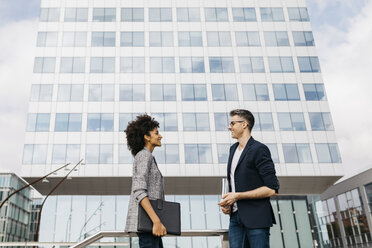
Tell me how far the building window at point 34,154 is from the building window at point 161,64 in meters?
10.6

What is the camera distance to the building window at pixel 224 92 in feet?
95.8

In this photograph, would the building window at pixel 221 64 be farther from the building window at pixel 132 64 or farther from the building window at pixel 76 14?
the building window at pixel 76 14

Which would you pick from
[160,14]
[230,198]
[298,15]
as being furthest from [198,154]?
[230,198]

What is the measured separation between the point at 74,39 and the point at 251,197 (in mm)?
30083

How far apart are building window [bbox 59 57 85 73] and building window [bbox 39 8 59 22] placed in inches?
162

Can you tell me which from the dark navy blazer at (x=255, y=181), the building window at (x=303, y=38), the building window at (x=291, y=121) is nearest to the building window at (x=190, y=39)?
the building window at (x=303, y=38)

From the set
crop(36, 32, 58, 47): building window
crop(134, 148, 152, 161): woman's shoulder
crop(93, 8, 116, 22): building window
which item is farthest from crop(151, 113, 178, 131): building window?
crop(134, 148, 152, 161): woman's shoulder

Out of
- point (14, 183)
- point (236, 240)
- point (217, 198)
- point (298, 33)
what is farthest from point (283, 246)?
point (14, 183)

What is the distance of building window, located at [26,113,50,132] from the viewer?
2741 cm

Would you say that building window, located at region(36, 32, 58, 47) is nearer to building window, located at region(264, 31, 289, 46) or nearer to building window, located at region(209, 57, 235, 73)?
building window, located at region(209, 57, 235, 73)

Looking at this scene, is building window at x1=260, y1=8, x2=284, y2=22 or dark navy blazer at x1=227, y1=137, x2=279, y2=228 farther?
building window at x1=260, y1=8, x2=284, y2=22

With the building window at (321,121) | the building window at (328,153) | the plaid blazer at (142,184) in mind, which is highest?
the building window at (321,121)

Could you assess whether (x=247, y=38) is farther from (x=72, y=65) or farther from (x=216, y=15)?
(x=72, y=65)

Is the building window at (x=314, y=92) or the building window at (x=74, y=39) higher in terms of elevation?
the building window at (x=74, y=39)
